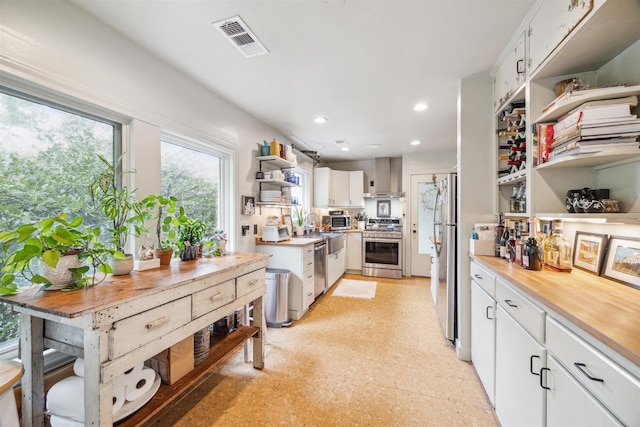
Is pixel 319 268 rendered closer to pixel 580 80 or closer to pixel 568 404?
pixel 568 404

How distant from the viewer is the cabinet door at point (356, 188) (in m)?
5.30

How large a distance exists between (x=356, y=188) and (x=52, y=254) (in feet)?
A: 15.7

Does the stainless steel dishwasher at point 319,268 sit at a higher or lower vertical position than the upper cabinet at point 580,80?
lower

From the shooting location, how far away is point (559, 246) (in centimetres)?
147

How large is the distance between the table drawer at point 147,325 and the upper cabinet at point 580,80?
2070 millimetres

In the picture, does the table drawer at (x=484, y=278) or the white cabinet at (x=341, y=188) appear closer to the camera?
the table drawer at (x=484, y=278)

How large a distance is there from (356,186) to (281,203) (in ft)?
8.12

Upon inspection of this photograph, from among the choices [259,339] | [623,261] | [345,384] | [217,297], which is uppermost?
[623,261]

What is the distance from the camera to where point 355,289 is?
401 cm

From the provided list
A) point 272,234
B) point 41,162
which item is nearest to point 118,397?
point 41,162

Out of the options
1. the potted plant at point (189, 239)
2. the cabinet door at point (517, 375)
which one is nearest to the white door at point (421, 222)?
the cabinet door at point (517, 375)

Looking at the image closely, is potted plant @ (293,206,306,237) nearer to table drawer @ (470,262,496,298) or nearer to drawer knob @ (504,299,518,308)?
table drawer @ (470,262,496,298)

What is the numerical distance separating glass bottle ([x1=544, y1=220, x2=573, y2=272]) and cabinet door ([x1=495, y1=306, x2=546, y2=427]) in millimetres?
437

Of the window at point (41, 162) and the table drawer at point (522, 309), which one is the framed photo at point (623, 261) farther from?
the window at point (41, 162)
